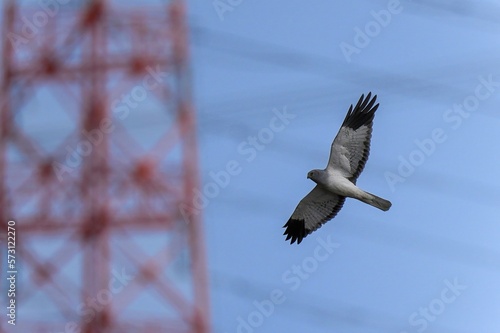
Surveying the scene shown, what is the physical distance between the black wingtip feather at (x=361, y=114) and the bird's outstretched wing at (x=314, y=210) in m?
0.57

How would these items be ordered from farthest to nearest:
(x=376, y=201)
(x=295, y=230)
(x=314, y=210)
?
1. (x=295, y=230)
2. (x=314, y=210)
3. (x=376, y=201)

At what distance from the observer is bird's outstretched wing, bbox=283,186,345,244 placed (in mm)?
12367

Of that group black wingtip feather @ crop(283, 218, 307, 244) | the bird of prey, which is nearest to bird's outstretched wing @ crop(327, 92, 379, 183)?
the bird of prey

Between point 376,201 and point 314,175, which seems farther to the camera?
point 314,175

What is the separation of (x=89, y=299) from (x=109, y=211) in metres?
0.98

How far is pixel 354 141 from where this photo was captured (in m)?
12.2

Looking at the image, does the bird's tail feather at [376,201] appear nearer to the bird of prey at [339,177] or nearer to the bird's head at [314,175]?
the bird of prey at [339,177]

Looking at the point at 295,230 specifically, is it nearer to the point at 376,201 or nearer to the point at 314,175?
the point at 314,175

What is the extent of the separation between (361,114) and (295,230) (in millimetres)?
1060

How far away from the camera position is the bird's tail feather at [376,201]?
1150 cm

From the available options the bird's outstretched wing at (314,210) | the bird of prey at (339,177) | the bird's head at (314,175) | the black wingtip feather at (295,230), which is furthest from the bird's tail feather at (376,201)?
the black wingtip feather at (295,230)

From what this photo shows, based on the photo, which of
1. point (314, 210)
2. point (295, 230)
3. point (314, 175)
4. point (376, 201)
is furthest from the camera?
point (295, 230)

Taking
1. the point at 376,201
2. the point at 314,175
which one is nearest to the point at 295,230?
the point at 314,175

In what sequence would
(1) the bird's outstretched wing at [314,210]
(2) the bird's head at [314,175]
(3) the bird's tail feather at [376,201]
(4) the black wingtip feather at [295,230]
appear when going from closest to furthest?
1. (3) the bird's tail feather at [376,201]
2. (2) the bird's head at [314,175]
3. (1) the bird's outstretched wing at [314,210]
4. (4) the black wingtip feather at [295,230]
